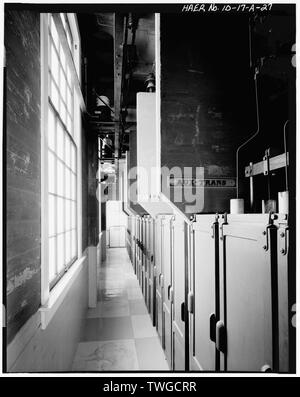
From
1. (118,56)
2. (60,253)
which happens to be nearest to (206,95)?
(118,56)

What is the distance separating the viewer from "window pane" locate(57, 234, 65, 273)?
2.40m

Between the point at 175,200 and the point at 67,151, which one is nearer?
the point at 175,200

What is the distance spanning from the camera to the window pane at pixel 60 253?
2.40 metres

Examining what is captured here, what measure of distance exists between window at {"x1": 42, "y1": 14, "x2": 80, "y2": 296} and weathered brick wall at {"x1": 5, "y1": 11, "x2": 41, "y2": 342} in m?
0.14

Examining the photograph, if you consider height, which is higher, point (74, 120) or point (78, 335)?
point (74, 120)

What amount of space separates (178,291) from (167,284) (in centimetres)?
46

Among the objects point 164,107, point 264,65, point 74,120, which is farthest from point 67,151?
point 264,65

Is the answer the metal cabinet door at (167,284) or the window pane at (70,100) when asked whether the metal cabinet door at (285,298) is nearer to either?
the metal cabinet door at (167,284)

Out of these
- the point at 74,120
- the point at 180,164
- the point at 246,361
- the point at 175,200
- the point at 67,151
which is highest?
the point at 74,120

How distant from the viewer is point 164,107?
233cm

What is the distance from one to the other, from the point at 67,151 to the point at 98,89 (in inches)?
127

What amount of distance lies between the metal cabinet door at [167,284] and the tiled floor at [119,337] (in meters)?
0.26

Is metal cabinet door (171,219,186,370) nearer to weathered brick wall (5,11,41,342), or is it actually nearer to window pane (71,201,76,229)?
weathered brick wall (5,11,41,342)

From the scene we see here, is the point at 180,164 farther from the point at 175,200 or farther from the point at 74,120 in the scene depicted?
the point at 74,120
